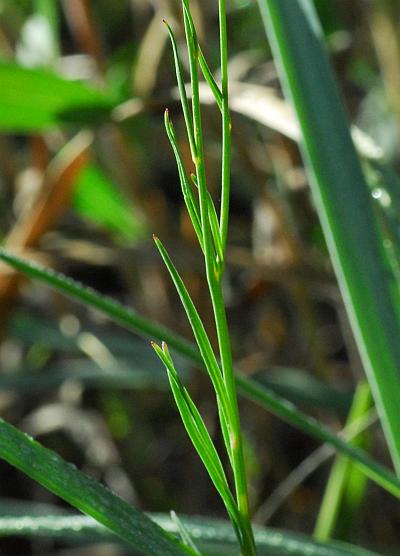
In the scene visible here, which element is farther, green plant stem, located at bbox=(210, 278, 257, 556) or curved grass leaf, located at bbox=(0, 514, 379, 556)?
curved grass leaf, located at bbox=(0, 514, 379, 556)

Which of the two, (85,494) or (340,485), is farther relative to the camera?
(340,485)

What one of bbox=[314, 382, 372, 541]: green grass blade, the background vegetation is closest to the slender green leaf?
the background vegetation

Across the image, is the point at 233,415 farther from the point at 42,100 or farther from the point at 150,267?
the point at 150,267

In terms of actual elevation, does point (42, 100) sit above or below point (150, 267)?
above

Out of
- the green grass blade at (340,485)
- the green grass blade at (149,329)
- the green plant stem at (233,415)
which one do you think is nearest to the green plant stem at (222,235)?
the green plant stem at (233,415)

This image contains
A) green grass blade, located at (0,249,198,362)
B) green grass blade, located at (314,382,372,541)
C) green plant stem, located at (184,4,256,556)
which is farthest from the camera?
green grass blade, located at (314,382,372,541)

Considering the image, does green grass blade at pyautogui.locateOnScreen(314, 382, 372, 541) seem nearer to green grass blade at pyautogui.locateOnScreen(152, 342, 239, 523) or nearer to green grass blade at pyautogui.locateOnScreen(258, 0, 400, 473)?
green grass blade at pyautogui.locateOnScreen(258, 0, 400, 473)

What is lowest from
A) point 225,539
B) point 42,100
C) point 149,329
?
point 225,539

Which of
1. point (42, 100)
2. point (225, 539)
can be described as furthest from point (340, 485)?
point (42, 100)
